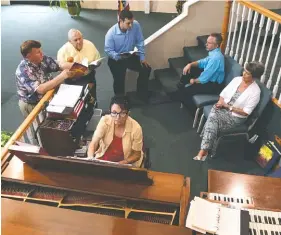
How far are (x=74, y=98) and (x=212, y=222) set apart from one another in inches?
70.1

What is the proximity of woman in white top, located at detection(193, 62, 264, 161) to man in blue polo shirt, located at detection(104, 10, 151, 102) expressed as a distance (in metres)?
1.35

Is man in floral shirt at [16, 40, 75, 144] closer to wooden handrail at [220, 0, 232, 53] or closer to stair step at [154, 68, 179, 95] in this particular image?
stair step at [154, 68, 179, 95]

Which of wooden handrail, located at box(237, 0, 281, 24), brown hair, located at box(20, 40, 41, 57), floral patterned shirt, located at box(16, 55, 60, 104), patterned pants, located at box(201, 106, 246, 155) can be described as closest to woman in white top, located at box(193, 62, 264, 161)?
patterned pants, located at box(201, 106, 246, 155)

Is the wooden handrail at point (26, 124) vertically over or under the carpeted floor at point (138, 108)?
over

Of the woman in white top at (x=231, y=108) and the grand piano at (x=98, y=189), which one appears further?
the woman in white top at (x=231, y=108)

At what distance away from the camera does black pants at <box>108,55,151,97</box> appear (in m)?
4.44

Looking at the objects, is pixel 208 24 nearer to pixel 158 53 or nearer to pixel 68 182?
pixel 158 53

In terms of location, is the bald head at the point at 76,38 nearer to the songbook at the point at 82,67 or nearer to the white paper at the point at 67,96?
the songbook at the point at 82,67

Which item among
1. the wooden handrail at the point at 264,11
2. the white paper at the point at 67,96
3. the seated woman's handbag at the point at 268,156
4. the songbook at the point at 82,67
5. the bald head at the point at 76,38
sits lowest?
the seated woman's handbag at the point at 268,156

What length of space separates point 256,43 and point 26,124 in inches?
114

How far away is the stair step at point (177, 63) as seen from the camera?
481cm

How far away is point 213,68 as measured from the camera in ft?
13.0

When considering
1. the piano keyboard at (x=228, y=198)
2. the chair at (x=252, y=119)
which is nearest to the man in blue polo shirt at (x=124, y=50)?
the chair at (x=252, y=119)

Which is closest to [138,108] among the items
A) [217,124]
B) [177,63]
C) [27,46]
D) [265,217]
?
[177,63]
